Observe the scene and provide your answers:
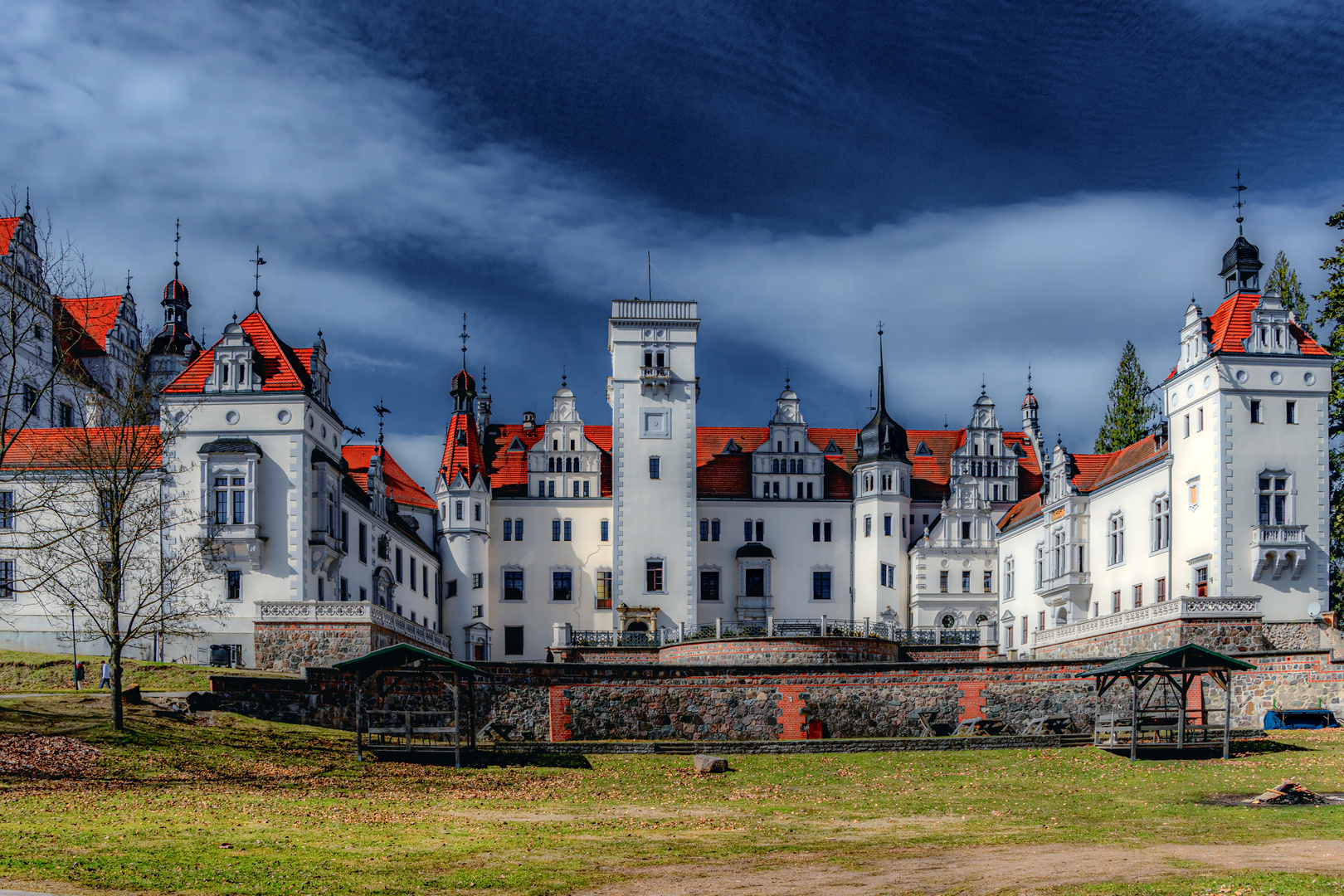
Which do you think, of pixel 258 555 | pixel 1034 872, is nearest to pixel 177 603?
pixel 258 555

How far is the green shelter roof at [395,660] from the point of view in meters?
33.2

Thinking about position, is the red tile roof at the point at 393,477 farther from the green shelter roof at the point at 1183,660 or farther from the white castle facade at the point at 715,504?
the green shelter roof at the point at 1183,660

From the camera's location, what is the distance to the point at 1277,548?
46.9m

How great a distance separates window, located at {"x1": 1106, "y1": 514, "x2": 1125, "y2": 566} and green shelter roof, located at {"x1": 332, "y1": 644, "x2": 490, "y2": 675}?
32.2 meters

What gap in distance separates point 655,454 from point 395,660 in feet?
119

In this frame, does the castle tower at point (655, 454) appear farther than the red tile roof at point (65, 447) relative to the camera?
Yes

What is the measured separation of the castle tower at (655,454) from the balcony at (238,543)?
23.1 m

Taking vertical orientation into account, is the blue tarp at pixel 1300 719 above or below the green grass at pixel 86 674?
below

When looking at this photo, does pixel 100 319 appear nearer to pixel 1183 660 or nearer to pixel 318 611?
pixel 318 611

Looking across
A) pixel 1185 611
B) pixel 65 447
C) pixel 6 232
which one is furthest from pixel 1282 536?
pixel 6 232

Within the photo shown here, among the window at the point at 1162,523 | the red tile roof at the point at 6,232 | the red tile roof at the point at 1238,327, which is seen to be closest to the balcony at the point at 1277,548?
the window at the point at 1162,523

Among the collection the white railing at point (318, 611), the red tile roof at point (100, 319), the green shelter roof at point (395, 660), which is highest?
the red tile roof at point (100, 319)

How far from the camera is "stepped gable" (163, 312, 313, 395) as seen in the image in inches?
1961

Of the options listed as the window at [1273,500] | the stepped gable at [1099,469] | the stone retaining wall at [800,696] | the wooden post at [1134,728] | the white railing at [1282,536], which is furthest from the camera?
the stepped gable at [1099,469]
